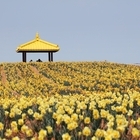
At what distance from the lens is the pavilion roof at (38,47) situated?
5738cm

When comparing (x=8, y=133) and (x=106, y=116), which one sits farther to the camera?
(x=106, y=116)

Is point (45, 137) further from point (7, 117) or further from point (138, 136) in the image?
point (7, 117)

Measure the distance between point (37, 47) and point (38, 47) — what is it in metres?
0.15

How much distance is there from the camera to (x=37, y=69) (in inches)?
1734

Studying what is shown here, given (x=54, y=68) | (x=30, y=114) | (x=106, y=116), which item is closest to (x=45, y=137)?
(x=106, y=116)

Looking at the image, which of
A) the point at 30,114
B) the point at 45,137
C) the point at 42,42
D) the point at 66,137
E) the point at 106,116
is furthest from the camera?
the point at 42,42

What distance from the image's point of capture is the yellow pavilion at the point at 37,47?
57375 mm

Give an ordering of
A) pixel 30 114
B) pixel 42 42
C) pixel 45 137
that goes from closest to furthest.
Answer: pixel 45 137, pixel 30 114, pixel 42 42

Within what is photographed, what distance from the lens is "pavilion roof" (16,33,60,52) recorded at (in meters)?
57.4

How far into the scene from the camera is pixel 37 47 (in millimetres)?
57781

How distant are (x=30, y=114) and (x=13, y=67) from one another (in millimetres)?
37271

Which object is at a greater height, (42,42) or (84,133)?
(42,42)

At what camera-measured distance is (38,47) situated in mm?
57750

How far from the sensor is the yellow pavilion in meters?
57.4
